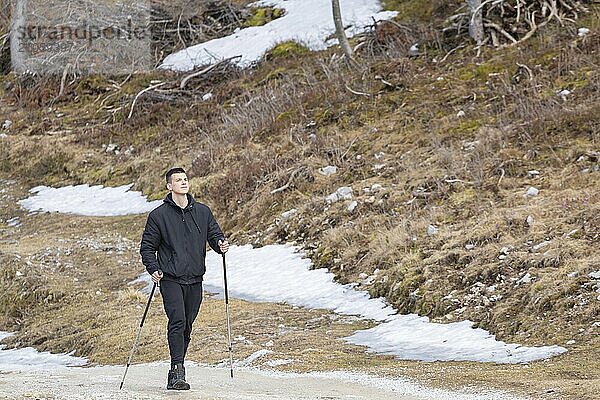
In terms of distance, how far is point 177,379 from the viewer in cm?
728

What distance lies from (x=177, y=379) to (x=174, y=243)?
1.16m

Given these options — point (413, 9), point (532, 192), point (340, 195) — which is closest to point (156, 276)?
point (532, 192)

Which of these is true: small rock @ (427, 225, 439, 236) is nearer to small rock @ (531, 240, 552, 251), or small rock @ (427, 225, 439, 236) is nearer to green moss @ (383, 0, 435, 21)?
small rock @ (531, 240, 552, 251)

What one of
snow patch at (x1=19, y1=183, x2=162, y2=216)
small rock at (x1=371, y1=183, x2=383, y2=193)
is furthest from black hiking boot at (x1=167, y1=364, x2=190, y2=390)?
snow patch at (x1=19, y1=183, x2=162, y2=216)

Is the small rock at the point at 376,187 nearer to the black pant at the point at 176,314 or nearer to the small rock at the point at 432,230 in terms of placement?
the small rock at the point at 432,230

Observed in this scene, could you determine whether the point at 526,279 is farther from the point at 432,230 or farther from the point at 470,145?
the point at 470,145

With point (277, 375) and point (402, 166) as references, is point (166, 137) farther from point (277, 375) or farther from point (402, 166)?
point (277, 375)

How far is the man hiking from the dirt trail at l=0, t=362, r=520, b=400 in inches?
18.2

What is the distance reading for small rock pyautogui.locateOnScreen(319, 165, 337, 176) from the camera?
66.4ft

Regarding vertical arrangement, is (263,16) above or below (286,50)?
above

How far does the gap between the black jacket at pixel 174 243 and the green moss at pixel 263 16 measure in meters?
28.9

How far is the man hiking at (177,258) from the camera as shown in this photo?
7434 millimetres

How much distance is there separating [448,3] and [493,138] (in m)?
12.3

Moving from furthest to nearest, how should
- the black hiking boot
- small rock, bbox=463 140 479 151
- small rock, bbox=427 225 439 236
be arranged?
small rock, bbox=463 140 479 151 < small rock, bbox=427 225 439 236 < the black hiking boot
